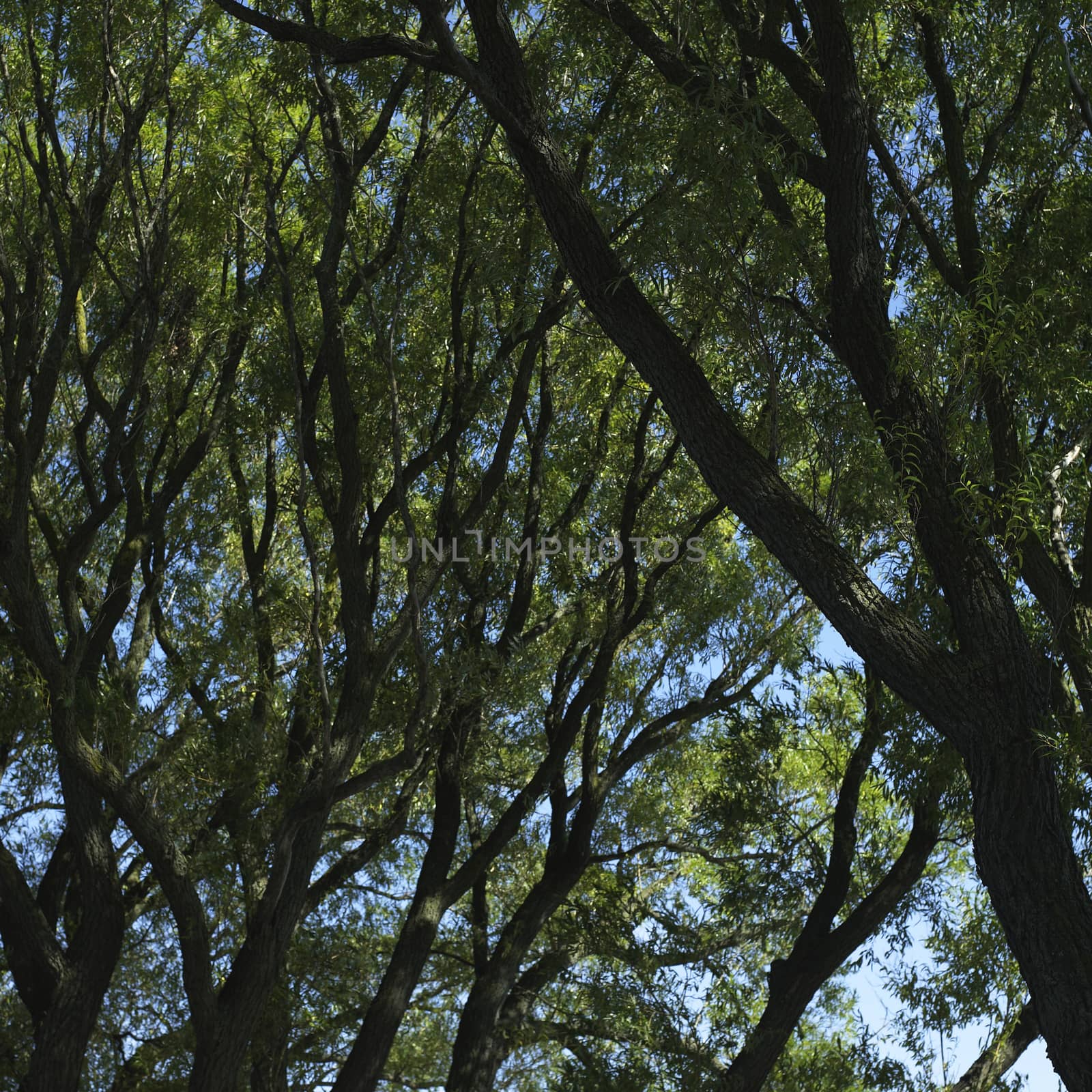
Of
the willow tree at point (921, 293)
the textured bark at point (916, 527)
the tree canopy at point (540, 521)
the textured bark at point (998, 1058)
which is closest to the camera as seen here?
the textured bark at point (916, 527)

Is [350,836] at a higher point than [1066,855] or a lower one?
higher

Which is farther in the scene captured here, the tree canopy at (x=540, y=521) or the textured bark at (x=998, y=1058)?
the textured bark at (x=998, y=1058)

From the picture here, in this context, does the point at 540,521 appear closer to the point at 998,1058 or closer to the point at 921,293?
the point at 921,293

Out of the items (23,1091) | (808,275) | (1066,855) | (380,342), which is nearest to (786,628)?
(808,275)

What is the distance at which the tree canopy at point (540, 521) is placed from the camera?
18.4 feet

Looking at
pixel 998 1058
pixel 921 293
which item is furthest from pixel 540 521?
pixel 998 1058

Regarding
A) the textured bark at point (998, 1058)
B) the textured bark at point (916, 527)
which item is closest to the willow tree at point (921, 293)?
the textured bark at point (916, 527)

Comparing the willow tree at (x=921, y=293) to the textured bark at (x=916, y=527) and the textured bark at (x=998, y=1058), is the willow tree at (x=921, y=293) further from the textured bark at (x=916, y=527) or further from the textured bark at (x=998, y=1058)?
the textured bark at (x=998, y=1058)

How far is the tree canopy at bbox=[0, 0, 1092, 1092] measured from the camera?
5.60 m

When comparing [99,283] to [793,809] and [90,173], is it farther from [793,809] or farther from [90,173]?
[793,809]

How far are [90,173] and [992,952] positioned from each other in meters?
8.08

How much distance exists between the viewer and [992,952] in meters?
9.09

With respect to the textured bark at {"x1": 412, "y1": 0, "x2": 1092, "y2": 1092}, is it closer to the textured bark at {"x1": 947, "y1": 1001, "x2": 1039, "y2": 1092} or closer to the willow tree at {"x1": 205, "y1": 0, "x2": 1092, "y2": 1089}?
the willow tree at {"x1": 205, "y1": 0, "x2": 1092, "y2": 1089}

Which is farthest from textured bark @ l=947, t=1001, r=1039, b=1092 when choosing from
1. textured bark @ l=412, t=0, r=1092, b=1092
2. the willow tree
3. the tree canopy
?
textured bark @ l=412, t=0, r=1092, b=1092
